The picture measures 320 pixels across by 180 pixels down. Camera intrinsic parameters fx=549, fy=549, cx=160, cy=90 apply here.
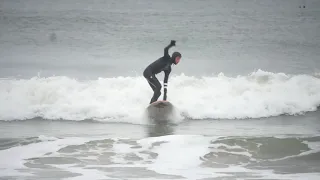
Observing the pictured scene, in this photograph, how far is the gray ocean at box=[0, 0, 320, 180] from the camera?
322 inches

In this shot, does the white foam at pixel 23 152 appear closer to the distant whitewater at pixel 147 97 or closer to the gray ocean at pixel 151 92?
the gray ocean at pixel 151 92

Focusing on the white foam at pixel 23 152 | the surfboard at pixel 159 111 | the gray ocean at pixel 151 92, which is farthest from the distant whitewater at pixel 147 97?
the white foam at pixel 23 152

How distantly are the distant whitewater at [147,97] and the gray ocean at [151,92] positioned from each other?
1.8 inches

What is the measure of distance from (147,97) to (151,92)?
0.29 meters

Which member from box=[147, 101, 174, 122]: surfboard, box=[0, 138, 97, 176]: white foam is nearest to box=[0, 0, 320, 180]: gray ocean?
box=[0, 138, 97, 176]: white foam

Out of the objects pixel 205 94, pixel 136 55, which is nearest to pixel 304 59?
pixel 136 55

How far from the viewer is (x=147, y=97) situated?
600 inches

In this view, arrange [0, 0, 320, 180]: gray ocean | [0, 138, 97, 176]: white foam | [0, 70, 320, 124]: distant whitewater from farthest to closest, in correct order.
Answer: [0, 70, 320, 124]: distant whitewater
[0, 0, 320, 180]: gray ocean
[0, 138, 97, 176]: white foam

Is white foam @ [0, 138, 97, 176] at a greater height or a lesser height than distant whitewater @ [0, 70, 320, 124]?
lesser

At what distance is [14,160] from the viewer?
8.10 m

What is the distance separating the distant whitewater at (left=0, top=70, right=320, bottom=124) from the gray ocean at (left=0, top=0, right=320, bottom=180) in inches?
1.8

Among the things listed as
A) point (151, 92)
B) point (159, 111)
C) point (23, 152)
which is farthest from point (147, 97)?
point (23, 152)

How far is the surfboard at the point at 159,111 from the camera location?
1188 centimetres

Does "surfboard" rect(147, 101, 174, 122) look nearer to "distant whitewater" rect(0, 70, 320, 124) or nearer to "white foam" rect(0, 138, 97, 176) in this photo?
"distant whitewater" rect(0, 70, 320, 124)
